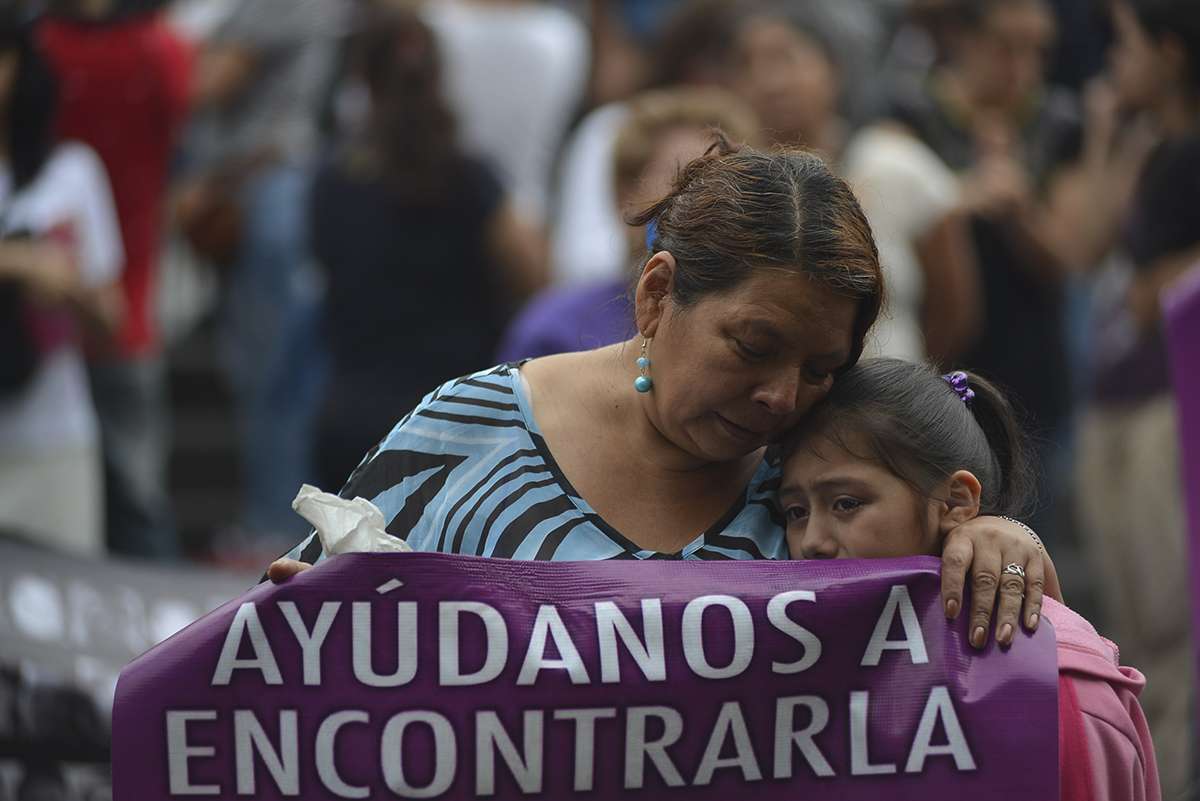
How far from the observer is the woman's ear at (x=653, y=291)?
299 cm

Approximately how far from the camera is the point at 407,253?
229 inches

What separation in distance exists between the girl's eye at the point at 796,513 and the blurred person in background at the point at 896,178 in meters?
2.75

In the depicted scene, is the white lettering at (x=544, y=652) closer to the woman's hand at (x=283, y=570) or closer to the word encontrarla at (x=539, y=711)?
the word encontrarla at (x=539, y=711)

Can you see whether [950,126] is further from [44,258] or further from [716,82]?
[44,258]

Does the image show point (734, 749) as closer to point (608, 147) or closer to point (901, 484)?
point (901, 484)

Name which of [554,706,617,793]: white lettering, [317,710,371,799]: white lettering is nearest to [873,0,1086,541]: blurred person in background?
[554,706,617,793]: white lettering

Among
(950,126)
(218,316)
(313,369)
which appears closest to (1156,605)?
(950,126)

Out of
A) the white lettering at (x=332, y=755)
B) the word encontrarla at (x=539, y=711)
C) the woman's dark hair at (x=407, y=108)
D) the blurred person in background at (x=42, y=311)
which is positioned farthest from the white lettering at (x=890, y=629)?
the blurred person in background at (x=42, y=311)

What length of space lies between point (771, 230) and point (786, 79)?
11.1 ft

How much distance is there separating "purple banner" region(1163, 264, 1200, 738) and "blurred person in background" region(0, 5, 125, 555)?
10.1 feet

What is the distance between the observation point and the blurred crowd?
18.8ft

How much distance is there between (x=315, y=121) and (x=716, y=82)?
1.48 m

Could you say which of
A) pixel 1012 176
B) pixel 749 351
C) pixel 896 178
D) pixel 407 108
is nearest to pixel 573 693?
pixel 749 351

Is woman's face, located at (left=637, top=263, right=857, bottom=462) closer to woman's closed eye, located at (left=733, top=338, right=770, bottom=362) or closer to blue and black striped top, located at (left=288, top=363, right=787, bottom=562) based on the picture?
woman's closed eye, located at (left=733, top=338, right=770, bottom=362)
